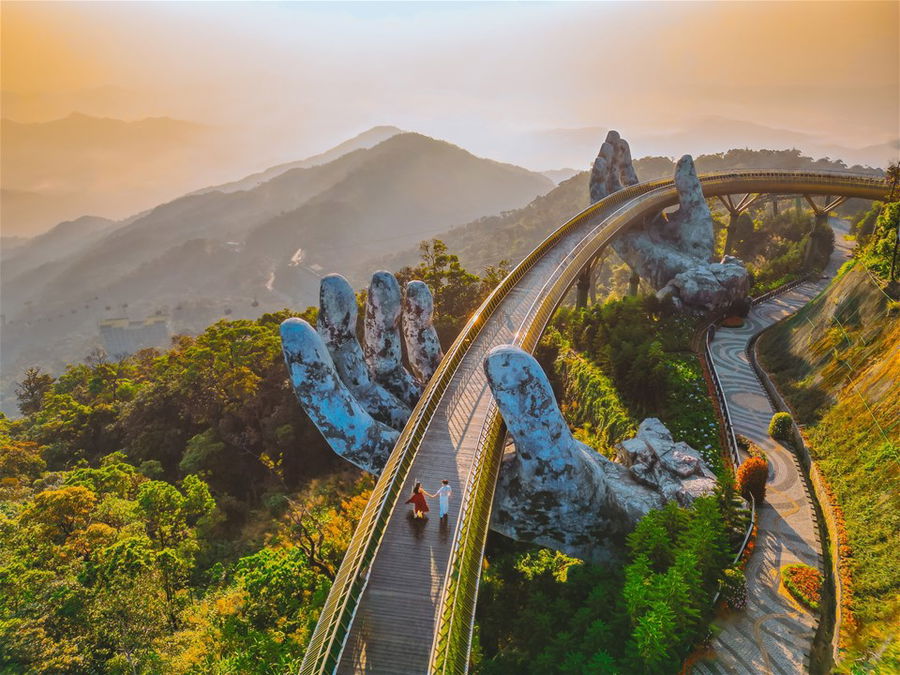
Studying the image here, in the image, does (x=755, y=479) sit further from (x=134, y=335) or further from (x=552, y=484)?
(x=134, y=335)

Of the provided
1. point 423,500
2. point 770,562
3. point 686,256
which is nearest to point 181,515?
point 423,500

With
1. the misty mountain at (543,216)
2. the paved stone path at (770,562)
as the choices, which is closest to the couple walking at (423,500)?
the paved stone path at (770,562)

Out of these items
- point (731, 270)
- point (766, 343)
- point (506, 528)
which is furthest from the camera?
point (731, 270)

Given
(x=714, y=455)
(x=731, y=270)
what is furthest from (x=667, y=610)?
(x=731, y=270)

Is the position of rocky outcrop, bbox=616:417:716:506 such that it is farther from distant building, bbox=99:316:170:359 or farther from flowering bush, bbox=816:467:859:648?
distant building, bbox=99:316:170:359

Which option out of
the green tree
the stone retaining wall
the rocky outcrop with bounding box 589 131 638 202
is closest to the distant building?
the green tree

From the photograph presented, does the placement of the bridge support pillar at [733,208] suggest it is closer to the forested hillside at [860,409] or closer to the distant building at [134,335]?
the forested hillside at [860,409]

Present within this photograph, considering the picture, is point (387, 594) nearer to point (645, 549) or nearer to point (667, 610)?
point (667, 610)
